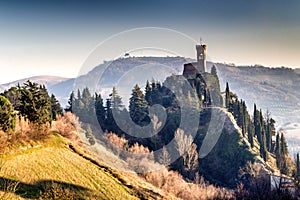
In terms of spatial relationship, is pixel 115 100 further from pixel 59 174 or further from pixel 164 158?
pixel 59 174

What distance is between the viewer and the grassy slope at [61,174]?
20344mm

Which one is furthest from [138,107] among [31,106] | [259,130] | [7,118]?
[7,118]

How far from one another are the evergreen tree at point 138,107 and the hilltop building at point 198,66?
14.7 m

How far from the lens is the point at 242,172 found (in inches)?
1890

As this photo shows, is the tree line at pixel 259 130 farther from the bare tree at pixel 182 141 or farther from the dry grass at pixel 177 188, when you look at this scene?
the dry grass at pixel 177 188

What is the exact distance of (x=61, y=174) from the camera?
23281 mm

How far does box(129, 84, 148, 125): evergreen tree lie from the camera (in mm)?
56031

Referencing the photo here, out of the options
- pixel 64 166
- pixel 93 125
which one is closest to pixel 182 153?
pixel 93 125

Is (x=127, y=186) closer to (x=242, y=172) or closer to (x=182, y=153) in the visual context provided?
(x=182, y=153)

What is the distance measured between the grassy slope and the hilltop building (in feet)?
139

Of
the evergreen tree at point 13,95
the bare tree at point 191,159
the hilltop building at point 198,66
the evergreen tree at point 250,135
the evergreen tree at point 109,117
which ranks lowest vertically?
the bare tree at point 191,159

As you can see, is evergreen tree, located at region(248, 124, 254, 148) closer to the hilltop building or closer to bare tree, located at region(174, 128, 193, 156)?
bare tree, located at region(174, 128, 193, 156)

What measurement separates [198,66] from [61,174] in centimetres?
5095

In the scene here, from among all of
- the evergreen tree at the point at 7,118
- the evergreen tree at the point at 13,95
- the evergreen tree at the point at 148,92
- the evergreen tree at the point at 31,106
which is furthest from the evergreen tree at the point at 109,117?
the evergreen tree at the point at 7,118
